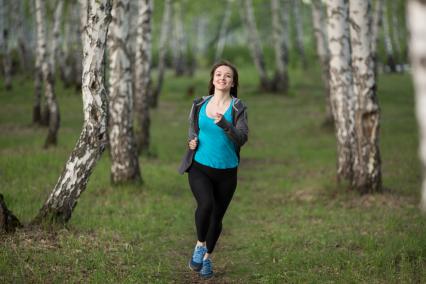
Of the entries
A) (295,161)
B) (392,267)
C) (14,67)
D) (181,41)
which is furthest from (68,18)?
(392,267)

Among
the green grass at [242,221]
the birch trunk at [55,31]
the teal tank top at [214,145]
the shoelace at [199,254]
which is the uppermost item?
the birch trunk at [55,31]

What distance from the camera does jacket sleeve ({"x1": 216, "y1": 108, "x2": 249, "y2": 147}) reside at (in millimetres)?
6512

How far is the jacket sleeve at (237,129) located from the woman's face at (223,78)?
337mm

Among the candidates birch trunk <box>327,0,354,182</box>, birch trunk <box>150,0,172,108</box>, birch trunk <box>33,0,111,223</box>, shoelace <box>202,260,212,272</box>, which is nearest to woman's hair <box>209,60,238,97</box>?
birch trunk <box>33,0,111,223</box>

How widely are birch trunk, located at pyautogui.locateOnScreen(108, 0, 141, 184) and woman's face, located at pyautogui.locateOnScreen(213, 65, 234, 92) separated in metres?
5.47

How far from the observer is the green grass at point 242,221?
687 cm

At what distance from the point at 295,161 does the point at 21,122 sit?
10119mm

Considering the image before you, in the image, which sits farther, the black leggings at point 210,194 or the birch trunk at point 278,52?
the birch trunk at point 278,52

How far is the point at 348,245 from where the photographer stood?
27.3ft

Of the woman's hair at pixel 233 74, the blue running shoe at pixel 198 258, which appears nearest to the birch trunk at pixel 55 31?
the woman's hair at pixel 233 74

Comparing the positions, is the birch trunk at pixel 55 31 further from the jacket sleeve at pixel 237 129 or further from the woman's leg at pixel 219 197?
the jacket sleeve at pixel 237 129

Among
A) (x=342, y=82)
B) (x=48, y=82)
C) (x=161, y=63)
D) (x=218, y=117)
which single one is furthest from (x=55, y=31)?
(x=218, y=117)

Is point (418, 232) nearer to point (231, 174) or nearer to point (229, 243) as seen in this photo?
point (229, 243)

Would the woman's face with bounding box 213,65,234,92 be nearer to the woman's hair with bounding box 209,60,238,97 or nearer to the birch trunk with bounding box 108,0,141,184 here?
the woman's hair with bounding box 209,60,238,97
